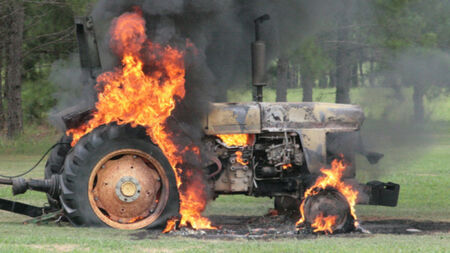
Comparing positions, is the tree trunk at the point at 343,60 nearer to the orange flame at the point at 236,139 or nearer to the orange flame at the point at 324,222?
the orange flame at the point at 236,139

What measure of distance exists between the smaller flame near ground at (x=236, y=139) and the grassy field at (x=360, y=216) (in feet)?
5.61

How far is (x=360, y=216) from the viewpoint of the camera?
11945 millimetres

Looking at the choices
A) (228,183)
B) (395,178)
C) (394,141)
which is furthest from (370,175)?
(395,178)

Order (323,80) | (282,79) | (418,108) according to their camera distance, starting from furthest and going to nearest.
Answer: (323,80)
(282,79)
(418,108)

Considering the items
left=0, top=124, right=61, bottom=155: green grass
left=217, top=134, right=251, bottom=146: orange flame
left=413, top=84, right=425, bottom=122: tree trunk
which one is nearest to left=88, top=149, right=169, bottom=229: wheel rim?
left=217, top=134, right=251, bottom=146: orange flame

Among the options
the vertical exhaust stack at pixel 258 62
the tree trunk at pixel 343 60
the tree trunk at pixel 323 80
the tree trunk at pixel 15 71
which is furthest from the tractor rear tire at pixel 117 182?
the tree trunk at pixel 15 71

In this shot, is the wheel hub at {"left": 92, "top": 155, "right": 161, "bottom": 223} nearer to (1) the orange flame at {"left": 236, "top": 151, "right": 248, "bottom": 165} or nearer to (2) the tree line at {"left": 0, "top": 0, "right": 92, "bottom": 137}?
(1) the orange flame at {"left": 236, "top": 151, "right": 248, "bottom": 165}

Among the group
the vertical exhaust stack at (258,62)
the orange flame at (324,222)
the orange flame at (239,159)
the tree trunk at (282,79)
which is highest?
the tree trunk at (282,79)

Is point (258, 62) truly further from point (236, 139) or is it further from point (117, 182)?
point (117, 182)

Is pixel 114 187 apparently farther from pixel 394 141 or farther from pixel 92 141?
pixel 394 141

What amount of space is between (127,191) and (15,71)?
18.9m

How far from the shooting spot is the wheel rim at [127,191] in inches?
381

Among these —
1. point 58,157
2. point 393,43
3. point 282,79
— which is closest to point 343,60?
point 282,79

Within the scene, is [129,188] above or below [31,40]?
below
